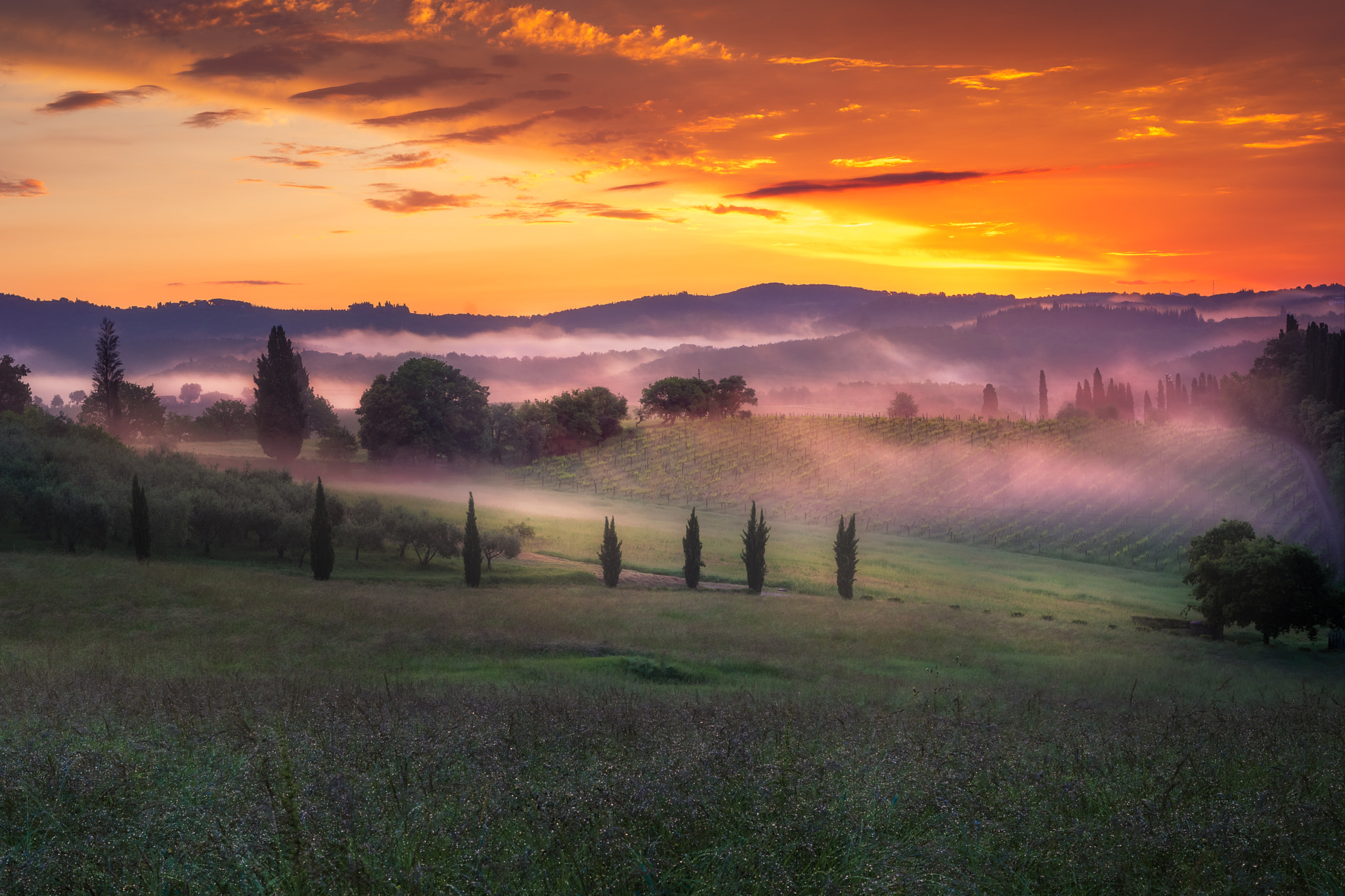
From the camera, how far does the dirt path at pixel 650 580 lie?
177 feet

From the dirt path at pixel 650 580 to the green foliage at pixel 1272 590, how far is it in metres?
24.0

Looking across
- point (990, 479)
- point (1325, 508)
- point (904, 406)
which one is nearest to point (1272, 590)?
point (1325, 508)

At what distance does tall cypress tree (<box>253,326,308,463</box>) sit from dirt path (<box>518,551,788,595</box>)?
129ft

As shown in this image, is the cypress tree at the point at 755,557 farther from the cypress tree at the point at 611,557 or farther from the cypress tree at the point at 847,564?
the cypress tree at the point at 611,557

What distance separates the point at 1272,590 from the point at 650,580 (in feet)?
112

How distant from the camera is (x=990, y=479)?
10081 cm

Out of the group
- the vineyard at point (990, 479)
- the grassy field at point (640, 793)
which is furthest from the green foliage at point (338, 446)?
the grassy field at point (640, 793)

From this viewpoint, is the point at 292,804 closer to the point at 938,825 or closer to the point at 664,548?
the point at 938,825

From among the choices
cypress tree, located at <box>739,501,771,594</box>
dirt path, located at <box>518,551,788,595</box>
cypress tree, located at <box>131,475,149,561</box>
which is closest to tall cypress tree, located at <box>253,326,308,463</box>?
dirt path, located at <box>518,551,788,595</box>

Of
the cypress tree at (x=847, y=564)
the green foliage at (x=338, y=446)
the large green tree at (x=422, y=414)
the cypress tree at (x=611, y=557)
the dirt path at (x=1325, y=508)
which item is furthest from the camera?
the green foliage at (x=338, y=446)

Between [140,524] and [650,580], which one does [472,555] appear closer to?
[650,580]

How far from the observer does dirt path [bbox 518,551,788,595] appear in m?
53.9

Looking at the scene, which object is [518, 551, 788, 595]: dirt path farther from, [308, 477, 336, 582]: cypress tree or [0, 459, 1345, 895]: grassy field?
[0, 459, 1345, 895]: grassy field

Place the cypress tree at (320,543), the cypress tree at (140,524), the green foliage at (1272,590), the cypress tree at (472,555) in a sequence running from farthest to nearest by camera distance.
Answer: the cypress tree at (472,555)
the cypress tree at (320,543)
the cypress tree at (140,524)
the green foliage at (1272,590)
